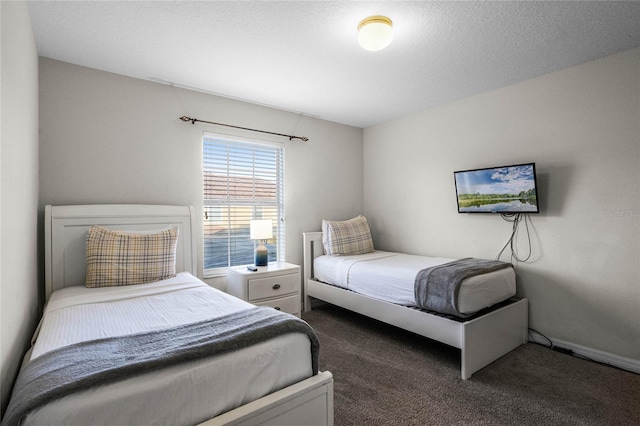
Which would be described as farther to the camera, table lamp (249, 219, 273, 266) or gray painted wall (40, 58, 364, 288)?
table lamp (249, 219, 273, 266)

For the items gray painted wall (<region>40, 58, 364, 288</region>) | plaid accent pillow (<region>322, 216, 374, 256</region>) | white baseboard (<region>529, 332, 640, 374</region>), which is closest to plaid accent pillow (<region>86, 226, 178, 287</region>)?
gray painted wall (<region>40, 58, 364, 288</region>)

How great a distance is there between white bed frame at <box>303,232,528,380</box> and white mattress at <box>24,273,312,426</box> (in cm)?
137

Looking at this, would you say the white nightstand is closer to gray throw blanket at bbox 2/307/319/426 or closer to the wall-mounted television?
gray throw blanket at bbox 2/307/319/426

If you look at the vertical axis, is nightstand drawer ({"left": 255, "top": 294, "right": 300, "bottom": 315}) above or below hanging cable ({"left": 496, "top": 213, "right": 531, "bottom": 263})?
below

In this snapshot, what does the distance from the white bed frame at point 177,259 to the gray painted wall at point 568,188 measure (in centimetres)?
245

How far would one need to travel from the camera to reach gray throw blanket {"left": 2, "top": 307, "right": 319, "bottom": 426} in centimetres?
100

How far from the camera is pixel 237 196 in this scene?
353 cm

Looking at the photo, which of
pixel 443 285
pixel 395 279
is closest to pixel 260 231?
pixel 395 279

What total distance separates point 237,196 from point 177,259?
94cm

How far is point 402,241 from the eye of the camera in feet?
13.7

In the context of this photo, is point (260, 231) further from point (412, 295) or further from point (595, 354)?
point (595, 354)

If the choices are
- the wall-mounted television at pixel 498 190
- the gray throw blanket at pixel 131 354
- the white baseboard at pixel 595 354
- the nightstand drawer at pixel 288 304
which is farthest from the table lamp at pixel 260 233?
the white baseboard at pixel 595 354

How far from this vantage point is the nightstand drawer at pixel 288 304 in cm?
321

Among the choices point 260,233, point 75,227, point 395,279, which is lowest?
point 395,279
